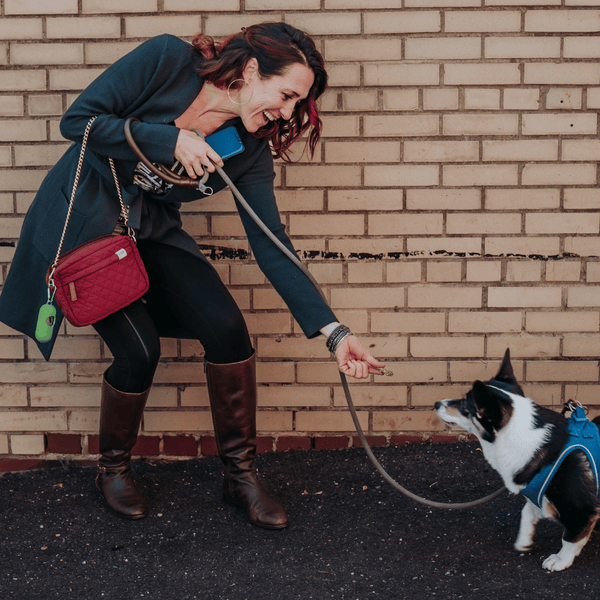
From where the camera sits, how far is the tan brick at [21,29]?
2.82 metres

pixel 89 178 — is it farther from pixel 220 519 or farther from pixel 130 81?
pixel 220 519

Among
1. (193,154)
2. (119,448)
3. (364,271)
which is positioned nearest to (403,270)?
(364,271)

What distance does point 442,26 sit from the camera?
9.18 feet

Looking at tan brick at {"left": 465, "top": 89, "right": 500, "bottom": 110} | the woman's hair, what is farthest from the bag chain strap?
tan brick at {"left": 465, "top": 89, "right": 500, "bottom": 110}

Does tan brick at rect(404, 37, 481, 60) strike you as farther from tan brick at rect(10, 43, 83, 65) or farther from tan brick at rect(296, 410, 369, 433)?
tan brick at rect(296, 410, 369, 433)

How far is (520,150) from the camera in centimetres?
288

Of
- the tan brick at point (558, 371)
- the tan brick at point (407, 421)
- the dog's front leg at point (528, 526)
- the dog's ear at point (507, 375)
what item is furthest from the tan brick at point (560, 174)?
the dog's front leg at point (528, 526)

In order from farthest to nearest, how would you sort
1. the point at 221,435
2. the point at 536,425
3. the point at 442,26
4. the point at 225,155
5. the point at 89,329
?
the point at 89,329, the point at 442,26, the point at 221,435, the point at 225,155, the point at 536,425

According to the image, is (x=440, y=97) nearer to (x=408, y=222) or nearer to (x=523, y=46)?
(x=523, y=46)

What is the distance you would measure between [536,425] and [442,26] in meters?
1.78

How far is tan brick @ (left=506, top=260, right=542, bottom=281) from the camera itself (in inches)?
116

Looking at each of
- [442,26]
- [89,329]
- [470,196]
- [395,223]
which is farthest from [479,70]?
[89,329]

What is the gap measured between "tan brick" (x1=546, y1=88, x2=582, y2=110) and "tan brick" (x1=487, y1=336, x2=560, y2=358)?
41.9 inches

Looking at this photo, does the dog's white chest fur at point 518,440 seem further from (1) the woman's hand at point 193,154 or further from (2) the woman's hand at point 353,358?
(1) the woman's hand at point 193,154
